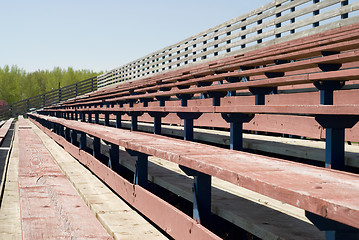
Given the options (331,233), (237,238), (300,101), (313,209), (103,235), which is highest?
(300,101)

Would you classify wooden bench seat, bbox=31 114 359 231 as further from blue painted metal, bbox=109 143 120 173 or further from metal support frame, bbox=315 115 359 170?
blue painted metal, bbox=109 143 120 173

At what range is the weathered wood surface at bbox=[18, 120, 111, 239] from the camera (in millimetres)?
2273

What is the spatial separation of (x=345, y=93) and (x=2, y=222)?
2.75 m

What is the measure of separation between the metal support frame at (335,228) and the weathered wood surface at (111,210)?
141cm

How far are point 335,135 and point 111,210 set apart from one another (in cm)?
170

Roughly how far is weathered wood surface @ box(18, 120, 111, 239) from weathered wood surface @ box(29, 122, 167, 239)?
13 cm

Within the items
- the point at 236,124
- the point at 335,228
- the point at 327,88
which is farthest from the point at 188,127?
the point at 335,228

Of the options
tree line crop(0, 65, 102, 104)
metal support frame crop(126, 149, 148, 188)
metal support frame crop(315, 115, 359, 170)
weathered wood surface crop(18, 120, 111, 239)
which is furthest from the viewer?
tree line crop(0, 65, 102, 104)

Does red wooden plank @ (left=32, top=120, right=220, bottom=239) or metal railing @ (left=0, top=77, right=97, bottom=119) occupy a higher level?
metal railing @ (left=0, top=77, right=97, bottom=119)

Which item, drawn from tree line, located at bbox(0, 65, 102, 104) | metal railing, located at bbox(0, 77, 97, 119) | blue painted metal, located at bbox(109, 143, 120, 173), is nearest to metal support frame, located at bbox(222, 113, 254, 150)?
blue painted metal, located at bbox(109, 143, 120, 173)

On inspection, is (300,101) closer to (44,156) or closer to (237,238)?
(237,238)

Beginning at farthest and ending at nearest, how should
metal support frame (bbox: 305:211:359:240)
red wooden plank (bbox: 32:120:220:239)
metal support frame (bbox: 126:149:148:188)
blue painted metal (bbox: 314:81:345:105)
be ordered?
metal support frame (bbox: 126:149:148:188) → blue painted metal (bbox: 314:81:345:105) → red wooden plank (bbox: 32:120:220:239) → metal support frame (bbox: 305:211:359:240)

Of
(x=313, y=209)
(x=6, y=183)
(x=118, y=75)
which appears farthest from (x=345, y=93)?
(x=118, y=75)

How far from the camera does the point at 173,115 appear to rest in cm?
651
